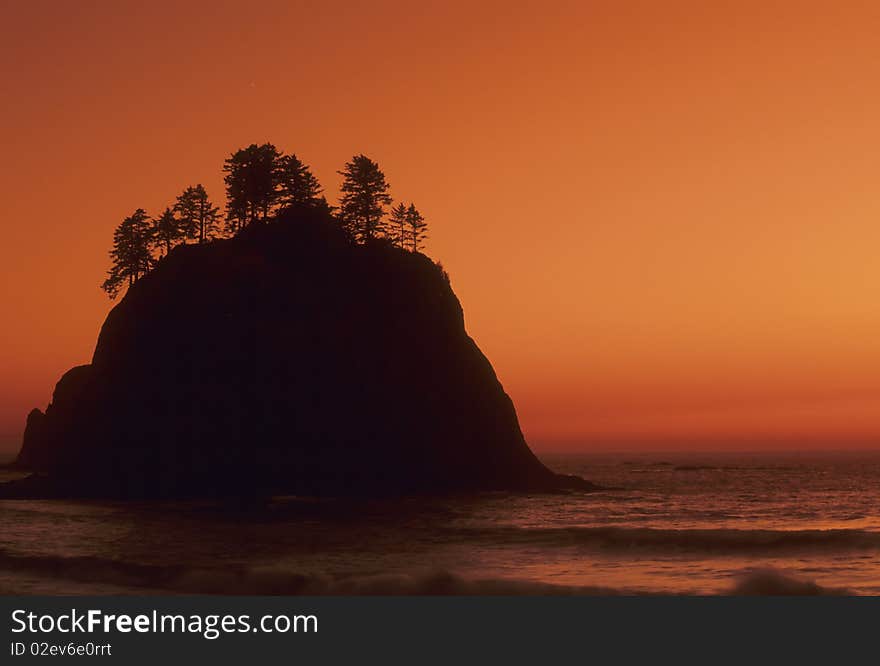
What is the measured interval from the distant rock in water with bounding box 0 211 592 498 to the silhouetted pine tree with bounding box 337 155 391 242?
637 centimetres

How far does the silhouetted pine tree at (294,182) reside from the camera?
245 ft

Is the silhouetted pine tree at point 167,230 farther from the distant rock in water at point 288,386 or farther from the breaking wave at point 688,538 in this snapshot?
the breaking wave at point 688,538

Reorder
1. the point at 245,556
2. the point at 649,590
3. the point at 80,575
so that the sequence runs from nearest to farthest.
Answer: the point at 649,590
the point at 80,575
the point at 245,556

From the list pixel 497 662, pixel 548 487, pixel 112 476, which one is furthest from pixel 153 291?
pixel 497 662

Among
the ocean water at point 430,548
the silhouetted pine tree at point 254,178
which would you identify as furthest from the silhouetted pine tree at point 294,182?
the ocean water at point 430,548

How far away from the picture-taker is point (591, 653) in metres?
17.1

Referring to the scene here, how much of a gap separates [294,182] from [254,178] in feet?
12.0

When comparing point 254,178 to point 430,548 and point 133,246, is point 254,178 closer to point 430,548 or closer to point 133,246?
point 133,246

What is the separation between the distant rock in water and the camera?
59656mm

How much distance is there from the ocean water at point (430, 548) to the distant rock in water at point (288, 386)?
16.2 ft

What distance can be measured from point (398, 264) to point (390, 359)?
9.70 meters

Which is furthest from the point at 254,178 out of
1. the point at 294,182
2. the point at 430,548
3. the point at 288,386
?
the point at 430,548

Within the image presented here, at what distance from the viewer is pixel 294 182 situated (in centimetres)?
7494

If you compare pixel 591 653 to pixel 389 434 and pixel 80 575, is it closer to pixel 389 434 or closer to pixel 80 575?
pixel 80 575
